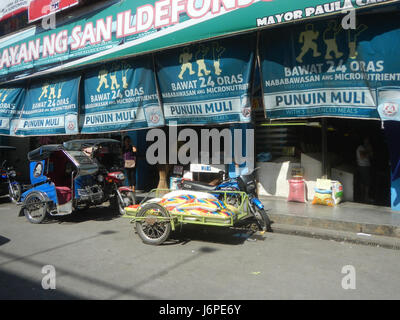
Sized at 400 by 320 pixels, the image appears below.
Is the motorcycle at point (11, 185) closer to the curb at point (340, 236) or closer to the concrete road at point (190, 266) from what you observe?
the concrete road at point (190, 266)

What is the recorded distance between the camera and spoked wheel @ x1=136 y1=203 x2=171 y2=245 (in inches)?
239

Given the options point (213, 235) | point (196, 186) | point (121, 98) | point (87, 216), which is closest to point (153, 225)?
point (213, 235)

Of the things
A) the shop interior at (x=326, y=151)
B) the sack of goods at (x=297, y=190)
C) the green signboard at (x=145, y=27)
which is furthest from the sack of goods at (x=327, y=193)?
the green signboard at (x=145, y=27)

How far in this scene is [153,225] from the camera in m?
6.26

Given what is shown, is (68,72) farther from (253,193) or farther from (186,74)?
(253,193)

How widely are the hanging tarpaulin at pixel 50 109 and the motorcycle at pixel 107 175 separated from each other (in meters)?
2.15

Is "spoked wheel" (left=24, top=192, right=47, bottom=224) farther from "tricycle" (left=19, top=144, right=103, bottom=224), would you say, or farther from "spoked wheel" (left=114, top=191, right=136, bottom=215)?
"spoked wheel" (left=114, top=191, right=136, bottom=215)

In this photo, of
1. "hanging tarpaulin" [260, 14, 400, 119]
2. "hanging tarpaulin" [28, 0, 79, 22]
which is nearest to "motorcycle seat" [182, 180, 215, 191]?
"hanging tarpaulin" [260, 14, 400, 119]

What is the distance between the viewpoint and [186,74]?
868 cm

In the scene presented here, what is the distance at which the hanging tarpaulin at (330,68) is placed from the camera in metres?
6.42

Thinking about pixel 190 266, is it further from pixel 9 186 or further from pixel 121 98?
Result: pixel 9 186

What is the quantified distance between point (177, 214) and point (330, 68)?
4.23m

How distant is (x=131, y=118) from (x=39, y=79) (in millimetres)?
4962
